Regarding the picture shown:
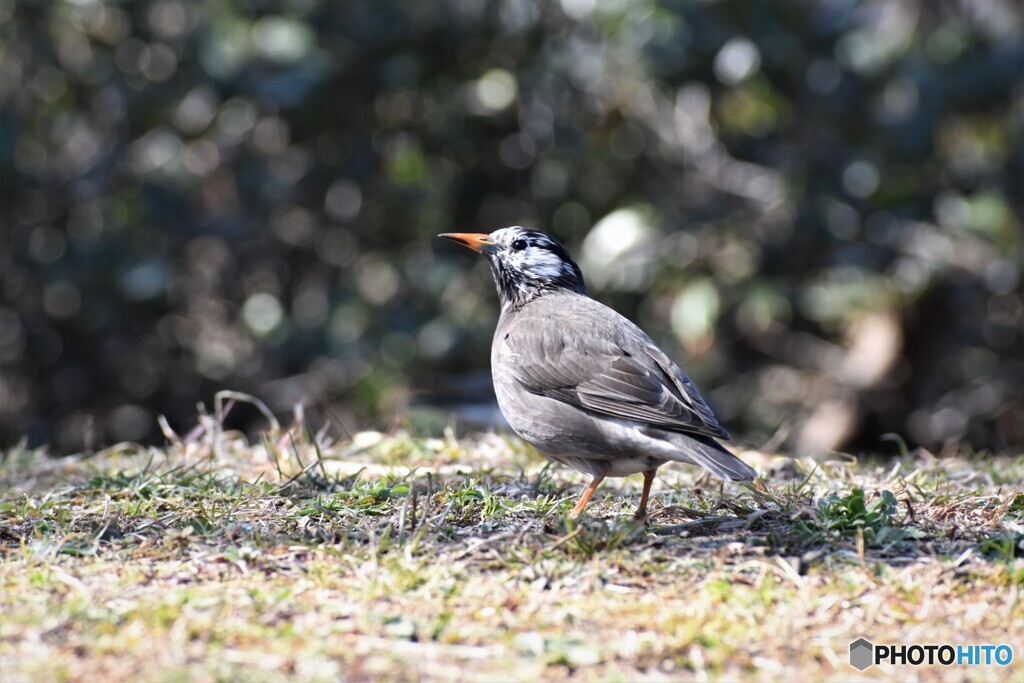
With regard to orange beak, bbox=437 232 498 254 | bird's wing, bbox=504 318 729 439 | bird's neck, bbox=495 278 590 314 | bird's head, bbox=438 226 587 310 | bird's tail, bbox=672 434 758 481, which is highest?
orange beak, bbox=437 232 498 254

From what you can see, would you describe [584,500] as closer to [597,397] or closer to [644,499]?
[644,499]

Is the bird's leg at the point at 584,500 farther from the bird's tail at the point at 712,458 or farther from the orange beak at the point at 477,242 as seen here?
the orange beak at the point at 477,242

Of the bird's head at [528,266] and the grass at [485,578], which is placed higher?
the bird's head at [528,266]

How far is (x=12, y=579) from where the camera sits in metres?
3.96

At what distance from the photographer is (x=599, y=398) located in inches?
203

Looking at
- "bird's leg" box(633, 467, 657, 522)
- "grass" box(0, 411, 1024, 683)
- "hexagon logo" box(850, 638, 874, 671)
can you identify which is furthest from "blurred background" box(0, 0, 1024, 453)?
"hexagon logo" box(850, 638, 874, 671)

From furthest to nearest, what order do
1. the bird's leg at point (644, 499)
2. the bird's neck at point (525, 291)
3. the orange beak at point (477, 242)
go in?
the orange beak at point (477, 242), the bird's neck at point (525, 291), the bird's leg at point (644, 499)

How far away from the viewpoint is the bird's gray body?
4.86 metres

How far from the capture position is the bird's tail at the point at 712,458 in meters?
4.45

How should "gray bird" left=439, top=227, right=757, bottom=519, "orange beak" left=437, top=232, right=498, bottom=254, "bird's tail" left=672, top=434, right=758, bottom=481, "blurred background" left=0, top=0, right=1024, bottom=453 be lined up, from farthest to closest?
"blurred background" left=0, top=0, right=1024, bottom=453
"orange beak" left=437, top=232, right=498, bottom=254
"gray bird" left=439, top=227, right=757, bottom=519
"bird's tail" left=672, top=434, right=758, bottom=481

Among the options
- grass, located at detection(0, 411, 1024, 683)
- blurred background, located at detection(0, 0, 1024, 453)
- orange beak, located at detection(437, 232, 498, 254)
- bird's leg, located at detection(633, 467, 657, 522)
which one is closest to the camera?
grass, located at detection(0, 411, 1024, 683)

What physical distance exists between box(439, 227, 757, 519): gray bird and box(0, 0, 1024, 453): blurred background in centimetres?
178

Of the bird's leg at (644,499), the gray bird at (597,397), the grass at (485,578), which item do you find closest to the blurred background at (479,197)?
the gray bird at (597,397)

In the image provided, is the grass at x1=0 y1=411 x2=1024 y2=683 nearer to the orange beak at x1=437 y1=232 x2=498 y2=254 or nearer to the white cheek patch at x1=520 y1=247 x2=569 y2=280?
the white cheek patch at x1=520 y1=247 x2=569 y2=280
